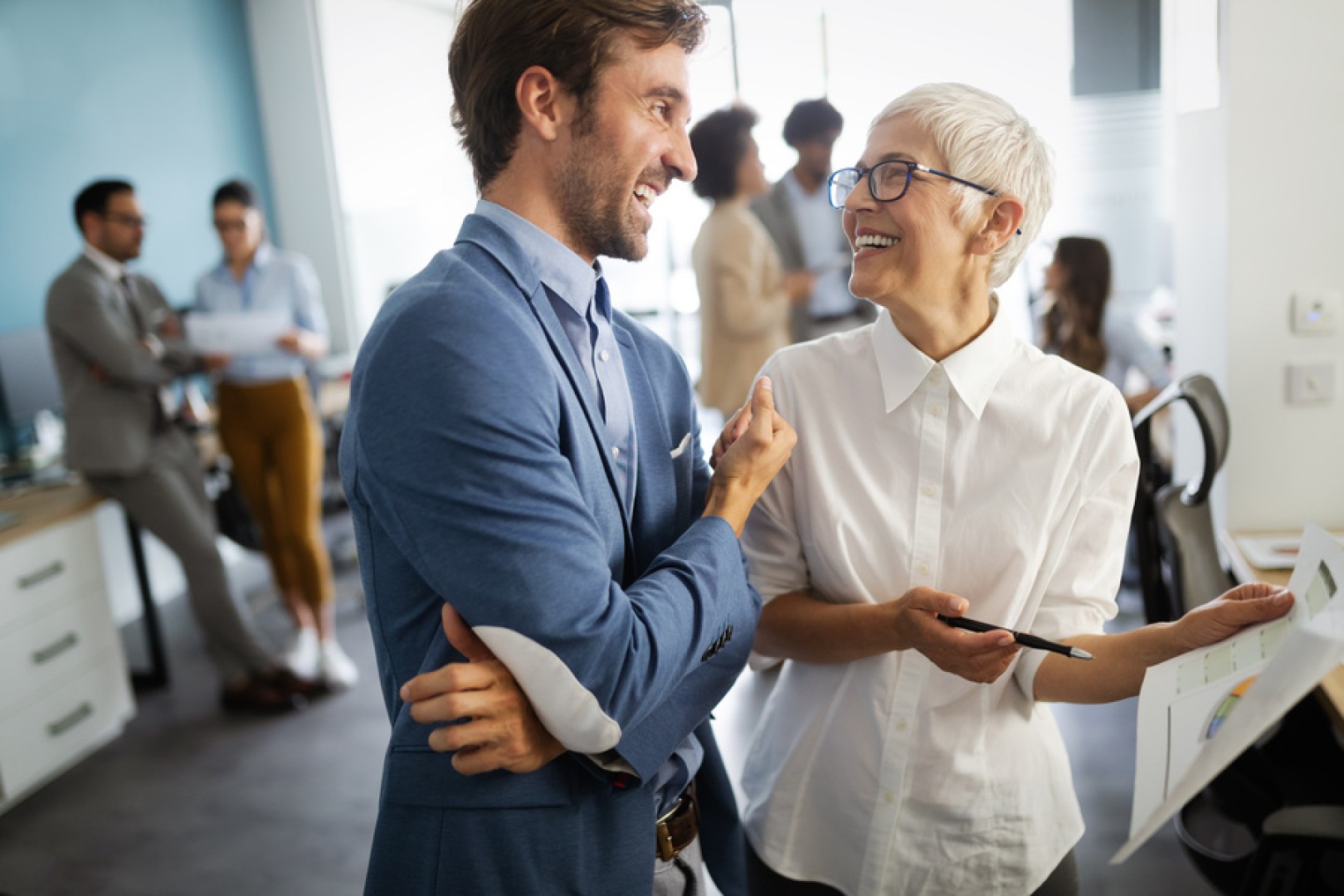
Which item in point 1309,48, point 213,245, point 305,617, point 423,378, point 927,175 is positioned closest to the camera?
point 423,378

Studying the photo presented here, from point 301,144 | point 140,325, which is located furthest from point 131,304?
point 301,144

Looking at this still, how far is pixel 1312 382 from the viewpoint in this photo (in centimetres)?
232

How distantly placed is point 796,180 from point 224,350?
2.14m

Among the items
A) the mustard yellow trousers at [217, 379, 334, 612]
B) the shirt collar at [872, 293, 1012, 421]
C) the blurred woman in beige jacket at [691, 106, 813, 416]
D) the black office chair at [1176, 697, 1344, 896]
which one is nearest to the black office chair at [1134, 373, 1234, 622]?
the black office chair at [1176, 697, 1344, 896]

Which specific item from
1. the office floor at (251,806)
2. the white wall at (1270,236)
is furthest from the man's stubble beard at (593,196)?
the office floor at (251,806)

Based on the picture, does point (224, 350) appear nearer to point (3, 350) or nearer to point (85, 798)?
point (3, 350)

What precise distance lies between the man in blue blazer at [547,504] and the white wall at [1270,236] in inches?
63.7

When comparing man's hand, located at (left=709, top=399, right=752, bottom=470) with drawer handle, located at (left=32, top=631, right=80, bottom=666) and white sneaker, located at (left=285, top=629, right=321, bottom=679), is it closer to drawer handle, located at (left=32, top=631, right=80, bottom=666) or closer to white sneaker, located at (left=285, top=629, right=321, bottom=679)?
drawer handle, located at (left=32, top=631, right=80, bottom=666)

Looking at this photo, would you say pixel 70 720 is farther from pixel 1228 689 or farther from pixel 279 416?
pixel 1228 689

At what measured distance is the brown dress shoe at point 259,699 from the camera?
3652 mm

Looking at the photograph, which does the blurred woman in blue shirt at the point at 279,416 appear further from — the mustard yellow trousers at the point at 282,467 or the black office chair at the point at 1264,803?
the black office chair at the point at 1264,803

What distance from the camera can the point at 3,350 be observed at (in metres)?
3.80

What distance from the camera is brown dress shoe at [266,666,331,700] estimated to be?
3.71 metres

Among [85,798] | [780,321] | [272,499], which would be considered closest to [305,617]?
[272,499]
